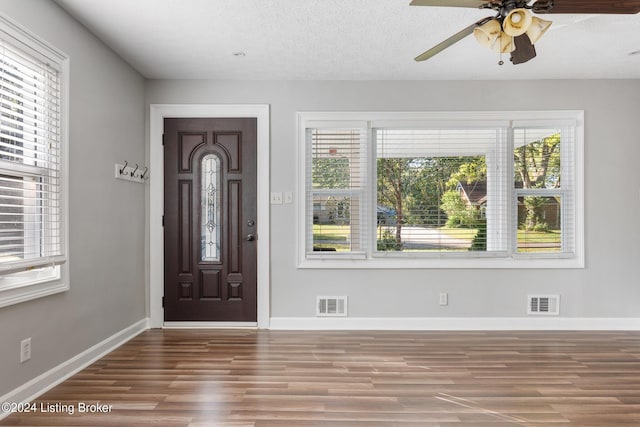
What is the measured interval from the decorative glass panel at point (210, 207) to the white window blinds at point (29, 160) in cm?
146

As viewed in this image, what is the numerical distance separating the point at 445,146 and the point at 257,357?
2.70 metres

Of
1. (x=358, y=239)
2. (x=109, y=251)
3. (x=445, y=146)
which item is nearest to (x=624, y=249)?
(x=445, y=146)

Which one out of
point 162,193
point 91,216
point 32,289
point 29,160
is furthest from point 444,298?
point 29,160

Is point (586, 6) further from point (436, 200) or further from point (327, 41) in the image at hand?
point (436, 200)

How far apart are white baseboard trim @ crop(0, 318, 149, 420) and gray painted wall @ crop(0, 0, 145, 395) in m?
0.04

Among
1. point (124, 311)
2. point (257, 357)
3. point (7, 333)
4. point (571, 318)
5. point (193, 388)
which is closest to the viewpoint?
point (7, 333)

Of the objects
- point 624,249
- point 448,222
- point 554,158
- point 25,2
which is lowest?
point 624,249

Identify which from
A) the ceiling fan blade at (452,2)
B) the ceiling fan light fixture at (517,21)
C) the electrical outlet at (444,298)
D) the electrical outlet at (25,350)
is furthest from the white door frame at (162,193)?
the ceiling fan light fixture at (517,21)

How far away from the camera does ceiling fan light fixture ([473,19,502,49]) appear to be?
213cm

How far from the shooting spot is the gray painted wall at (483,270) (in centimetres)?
396

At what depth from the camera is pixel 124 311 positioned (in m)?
3.59

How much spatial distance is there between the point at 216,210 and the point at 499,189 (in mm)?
2884

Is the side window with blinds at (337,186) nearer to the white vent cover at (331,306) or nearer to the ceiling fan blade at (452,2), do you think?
the white vent cover at (331,306)

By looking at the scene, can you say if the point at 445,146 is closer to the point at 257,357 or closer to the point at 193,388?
the point at 257,357
